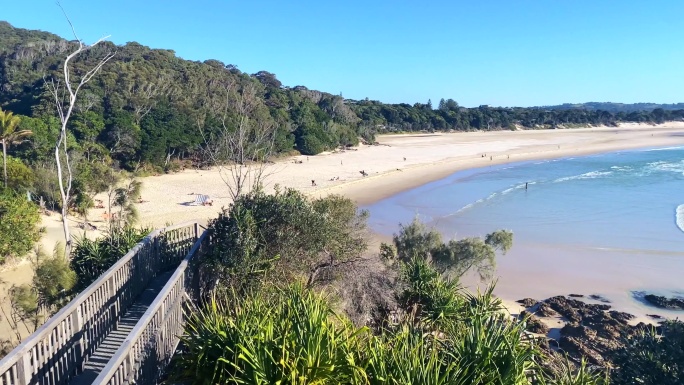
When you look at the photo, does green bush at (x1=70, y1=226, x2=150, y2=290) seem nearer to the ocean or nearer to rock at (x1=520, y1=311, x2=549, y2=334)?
rock at (x1=520, y1=311, x2=549, y2=334)

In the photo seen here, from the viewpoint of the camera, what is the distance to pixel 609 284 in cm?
1655

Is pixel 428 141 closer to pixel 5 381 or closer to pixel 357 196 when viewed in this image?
pixel 357 196

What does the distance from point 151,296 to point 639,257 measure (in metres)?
18.6

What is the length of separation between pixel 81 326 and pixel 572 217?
2558 centimetres

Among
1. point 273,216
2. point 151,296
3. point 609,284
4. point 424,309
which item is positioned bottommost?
point 609,284

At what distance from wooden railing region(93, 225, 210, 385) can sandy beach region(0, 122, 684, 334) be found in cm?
566

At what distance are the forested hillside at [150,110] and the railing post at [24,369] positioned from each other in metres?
14.2

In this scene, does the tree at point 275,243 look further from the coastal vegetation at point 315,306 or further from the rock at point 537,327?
the rock at point 537,327

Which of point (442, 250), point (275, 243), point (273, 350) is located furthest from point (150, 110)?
point (273, 350)

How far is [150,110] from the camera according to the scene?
42031mm

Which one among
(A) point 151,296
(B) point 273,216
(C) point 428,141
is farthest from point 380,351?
(C) point 428,141

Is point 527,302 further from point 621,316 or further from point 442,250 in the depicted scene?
point 442,250

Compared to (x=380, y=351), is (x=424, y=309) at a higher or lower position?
lower

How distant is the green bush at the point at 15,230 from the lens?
13422 mm
